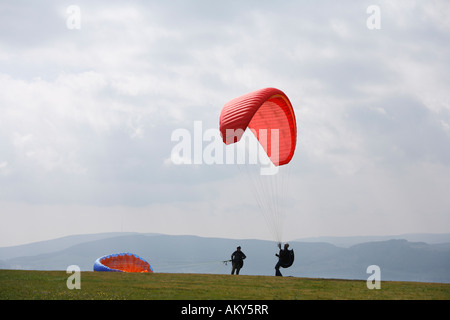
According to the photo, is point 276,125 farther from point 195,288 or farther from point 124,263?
point 124,263

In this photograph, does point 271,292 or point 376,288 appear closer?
point 271,292

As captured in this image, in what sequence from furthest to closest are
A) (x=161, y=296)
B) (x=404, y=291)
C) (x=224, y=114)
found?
(x=224, y=114), (x=404, y=291), (x=161, y=296)

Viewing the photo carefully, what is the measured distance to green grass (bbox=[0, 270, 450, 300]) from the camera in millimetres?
16922

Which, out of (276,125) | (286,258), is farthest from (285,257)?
(276,125)

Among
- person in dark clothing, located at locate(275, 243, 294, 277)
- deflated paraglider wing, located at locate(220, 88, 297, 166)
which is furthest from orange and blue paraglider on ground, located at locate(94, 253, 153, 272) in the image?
deflated paraglider wing, located at locate(220, 88, 297, 166)

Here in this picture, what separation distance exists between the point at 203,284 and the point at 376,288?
22.1 ft

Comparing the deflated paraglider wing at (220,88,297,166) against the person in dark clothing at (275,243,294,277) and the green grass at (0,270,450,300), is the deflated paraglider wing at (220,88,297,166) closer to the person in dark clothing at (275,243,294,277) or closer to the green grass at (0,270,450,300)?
the person in dark clothing at (275,243,294,277)

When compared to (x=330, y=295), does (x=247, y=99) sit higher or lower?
higher

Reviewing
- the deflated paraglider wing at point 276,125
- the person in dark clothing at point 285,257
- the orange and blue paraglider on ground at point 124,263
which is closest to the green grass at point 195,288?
the person in dark clothing at point 285,257
